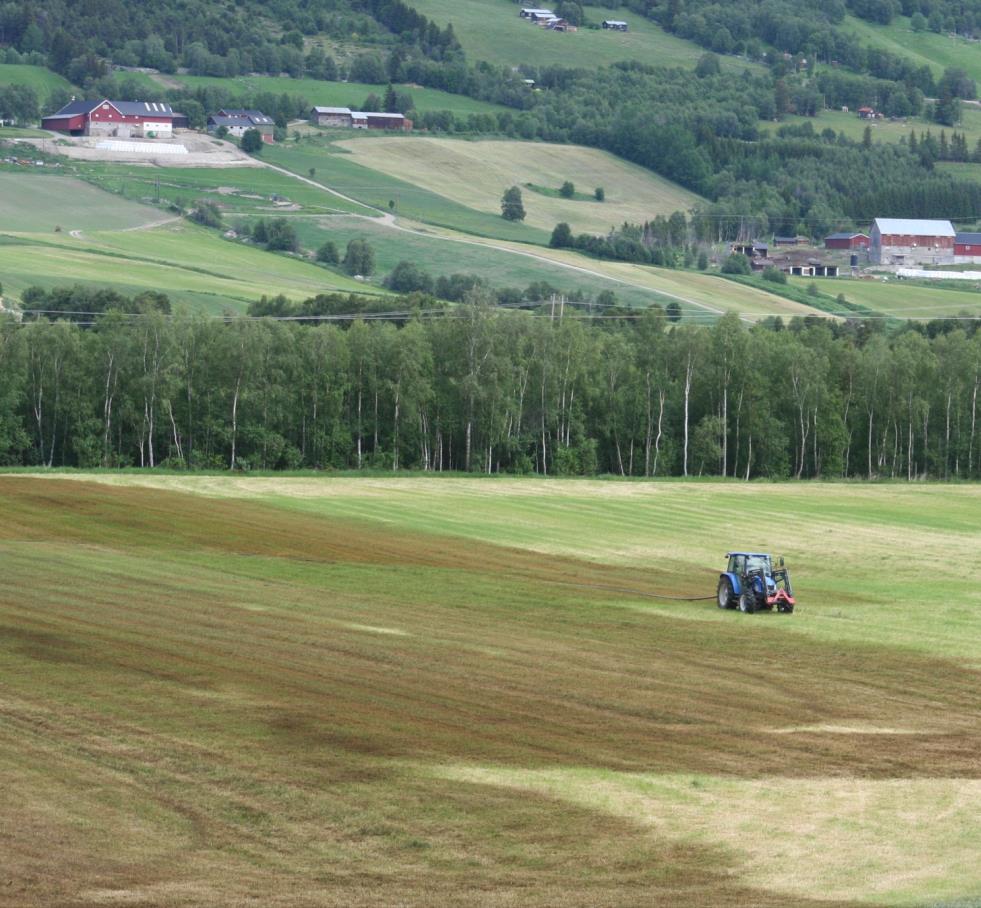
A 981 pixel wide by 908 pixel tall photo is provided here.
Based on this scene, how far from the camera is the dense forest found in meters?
99.4

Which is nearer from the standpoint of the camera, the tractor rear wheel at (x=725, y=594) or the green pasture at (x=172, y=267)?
the tractor rear wheel at (x=725, y=594)

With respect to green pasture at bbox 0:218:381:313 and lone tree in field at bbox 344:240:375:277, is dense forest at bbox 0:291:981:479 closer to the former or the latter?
green pasture at bbox 0:218:381:313

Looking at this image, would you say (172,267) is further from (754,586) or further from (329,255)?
(754,586)

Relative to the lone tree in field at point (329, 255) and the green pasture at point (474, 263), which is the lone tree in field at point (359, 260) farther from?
the lone tree in field at point (329, 255)

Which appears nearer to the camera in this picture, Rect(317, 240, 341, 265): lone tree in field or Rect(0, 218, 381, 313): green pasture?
Rect(0, 218, 381, 313): green pasture

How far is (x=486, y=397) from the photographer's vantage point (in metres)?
103

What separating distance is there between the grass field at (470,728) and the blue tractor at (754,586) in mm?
895

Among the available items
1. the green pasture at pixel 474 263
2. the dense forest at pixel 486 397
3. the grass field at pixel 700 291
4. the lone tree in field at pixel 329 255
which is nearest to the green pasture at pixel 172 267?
the lone tree in field at pixel 329 255

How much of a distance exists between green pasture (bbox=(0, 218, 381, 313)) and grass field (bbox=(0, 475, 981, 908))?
87905mm

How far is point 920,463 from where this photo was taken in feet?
370

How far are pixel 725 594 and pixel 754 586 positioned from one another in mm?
1100

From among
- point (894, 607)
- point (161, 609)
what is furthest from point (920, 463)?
point (161, 609)

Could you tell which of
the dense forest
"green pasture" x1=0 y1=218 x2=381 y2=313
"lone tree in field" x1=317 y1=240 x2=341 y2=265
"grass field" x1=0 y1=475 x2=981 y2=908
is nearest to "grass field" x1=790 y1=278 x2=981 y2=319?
"lone tree in field" x1=317 y1=240 x2=341 y2=265

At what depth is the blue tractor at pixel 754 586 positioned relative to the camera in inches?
1845
